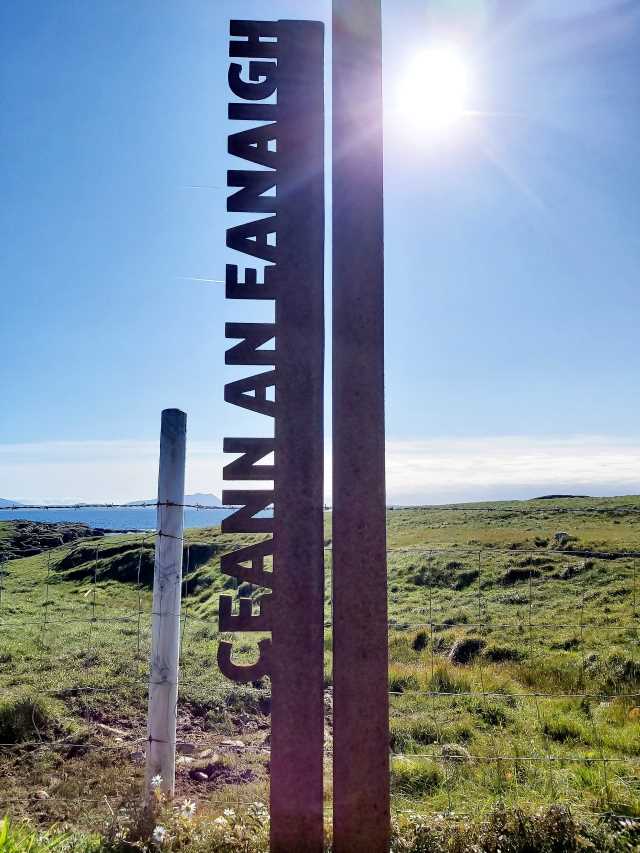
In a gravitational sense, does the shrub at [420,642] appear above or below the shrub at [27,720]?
below

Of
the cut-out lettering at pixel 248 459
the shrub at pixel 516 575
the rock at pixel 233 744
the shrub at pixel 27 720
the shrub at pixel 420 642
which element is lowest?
the shrub at pixel 420 642

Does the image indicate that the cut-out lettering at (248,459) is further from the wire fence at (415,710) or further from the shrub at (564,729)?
the shrub at (564,729)

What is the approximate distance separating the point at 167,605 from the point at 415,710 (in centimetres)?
411

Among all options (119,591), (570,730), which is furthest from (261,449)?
(119,591)

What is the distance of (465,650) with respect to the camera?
9.38 m

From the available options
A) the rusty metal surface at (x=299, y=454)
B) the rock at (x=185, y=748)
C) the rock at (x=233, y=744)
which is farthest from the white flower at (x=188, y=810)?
the rock at (x=185, y=748)

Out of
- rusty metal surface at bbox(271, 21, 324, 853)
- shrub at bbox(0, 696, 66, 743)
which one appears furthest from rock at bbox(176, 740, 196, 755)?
rusty metal surface at bbox(271, 21, 324, 853)

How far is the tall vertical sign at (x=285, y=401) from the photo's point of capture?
10.5ft

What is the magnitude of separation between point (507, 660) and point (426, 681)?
1.88 meters

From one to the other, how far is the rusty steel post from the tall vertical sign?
104 mm

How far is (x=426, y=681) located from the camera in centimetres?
758

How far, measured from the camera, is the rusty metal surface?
125 inches

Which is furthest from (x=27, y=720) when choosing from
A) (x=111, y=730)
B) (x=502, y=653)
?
(x=502, y=653)

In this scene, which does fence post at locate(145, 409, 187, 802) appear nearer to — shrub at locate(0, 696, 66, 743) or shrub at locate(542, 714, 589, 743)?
shrub at locate(0, 696, 66, 743)
